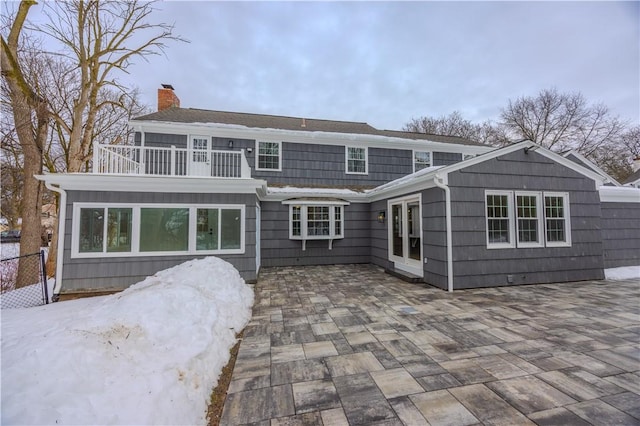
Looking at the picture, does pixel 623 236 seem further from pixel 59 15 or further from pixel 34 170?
pixel 59 15

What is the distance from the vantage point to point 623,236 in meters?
8.02

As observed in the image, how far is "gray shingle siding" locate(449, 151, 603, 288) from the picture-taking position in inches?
234

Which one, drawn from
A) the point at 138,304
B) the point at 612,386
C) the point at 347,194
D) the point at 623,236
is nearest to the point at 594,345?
the point at 612,386

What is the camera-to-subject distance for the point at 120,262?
5965mm

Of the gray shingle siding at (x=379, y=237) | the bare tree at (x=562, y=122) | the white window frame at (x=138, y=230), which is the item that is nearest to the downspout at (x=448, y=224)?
the gray shingle siding at (x=379, y=237)

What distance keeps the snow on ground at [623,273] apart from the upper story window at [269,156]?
10587mm

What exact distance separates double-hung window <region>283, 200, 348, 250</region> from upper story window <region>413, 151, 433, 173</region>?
14.1ft

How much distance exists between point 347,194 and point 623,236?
28.2 feet

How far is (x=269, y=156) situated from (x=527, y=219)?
8.34m

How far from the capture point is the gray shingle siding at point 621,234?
7.90 m

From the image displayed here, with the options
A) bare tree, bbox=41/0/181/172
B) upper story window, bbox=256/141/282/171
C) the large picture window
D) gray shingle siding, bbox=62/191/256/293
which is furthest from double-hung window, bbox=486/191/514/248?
bare tree, bbox=41/0/181/172

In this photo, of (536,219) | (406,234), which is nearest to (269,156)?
(406,234)

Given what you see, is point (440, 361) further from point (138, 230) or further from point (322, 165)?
point (322, 165)

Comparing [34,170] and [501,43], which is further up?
[501,43]
